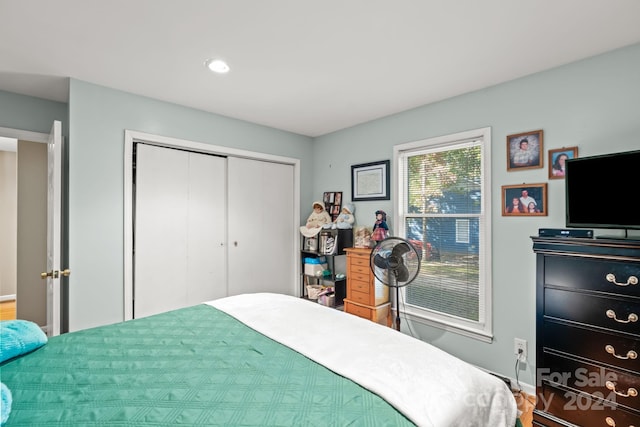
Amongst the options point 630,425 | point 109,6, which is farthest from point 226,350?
point 630,425

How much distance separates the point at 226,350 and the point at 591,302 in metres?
1.96

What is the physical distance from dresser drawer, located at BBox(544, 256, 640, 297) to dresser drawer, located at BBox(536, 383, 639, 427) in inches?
24.3

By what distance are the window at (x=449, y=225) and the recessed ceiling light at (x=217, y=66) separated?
1.77m

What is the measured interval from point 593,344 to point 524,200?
3.34 ft

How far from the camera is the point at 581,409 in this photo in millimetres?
1685

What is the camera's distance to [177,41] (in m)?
1.81

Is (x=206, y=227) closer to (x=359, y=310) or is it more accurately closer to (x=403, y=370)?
(x=359, y=310)

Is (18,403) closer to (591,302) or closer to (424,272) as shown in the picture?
(591,302)

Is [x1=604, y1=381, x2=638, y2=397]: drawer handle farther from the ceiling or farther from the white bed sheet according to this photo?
the ceiling

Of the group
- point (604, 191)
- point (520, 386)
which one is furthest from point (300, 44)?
point (520, 386)

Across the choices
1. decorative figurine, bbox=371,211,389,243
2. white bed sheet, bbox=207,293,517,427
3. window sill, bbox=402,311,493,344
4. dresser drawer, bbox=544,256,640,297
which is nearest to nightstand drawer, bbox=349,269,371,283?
decorative figurine, bbox=371,211,389,243

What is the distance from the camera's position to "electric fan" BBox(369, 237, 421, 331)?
234 centimetres

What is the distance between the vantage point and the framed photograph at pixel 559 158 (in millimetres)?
2029

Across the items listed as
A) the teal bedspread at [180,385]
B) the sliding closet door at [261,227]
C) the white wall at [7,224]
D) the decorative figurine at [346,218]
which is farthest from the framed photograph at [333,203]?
the white wall at [7,224]
